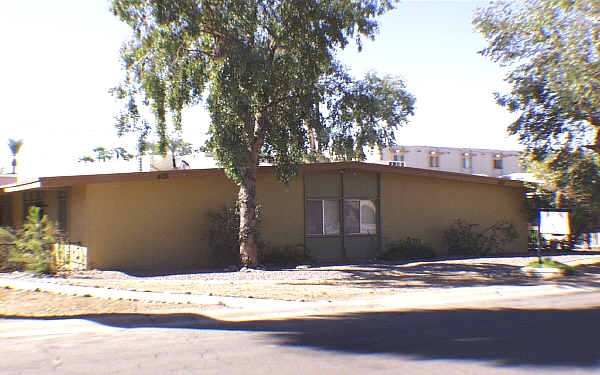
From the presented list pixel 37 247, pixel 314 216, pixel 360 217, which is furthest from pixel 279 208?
pixel 37 247

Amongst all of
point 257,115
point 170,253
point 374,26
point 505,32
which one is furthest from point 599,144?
point 170,253

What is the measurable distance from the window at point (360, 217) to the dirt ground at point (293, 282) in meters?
2.57

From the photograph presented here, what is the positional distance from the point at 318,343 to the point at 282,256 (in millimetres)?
10630

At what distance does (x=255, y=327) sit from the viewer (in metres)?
8.84

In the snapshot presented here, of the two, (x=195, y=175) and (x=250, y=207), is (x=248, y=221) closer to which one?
(x=250, y=207)

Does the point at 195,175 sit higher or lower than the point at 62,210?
higher

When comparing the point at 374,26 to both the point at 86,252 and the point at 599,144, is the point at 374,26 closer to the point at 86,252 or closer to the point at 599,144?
the point at 599,144

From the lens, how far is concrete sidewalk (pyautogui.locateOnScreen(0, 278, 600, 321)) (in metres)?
10.2

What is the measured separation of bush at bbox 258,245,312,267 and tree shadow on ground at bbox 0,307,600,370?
8048 mm

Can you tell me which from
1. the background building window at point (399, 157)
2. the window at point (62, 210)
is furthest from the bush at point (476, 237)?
the background building window at point (399, 157)

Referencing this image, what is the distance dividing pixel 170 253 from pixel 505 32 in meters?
13.1

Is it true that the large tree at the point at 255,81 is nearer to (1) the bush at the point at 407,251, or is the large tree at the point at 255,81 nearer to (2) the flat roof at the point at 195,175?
(2) the flat roof at the point at 195,175

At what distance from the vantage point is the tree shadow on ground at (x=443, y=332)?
6848 mm

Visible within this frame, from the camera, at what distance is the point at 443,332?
8.25 meters
